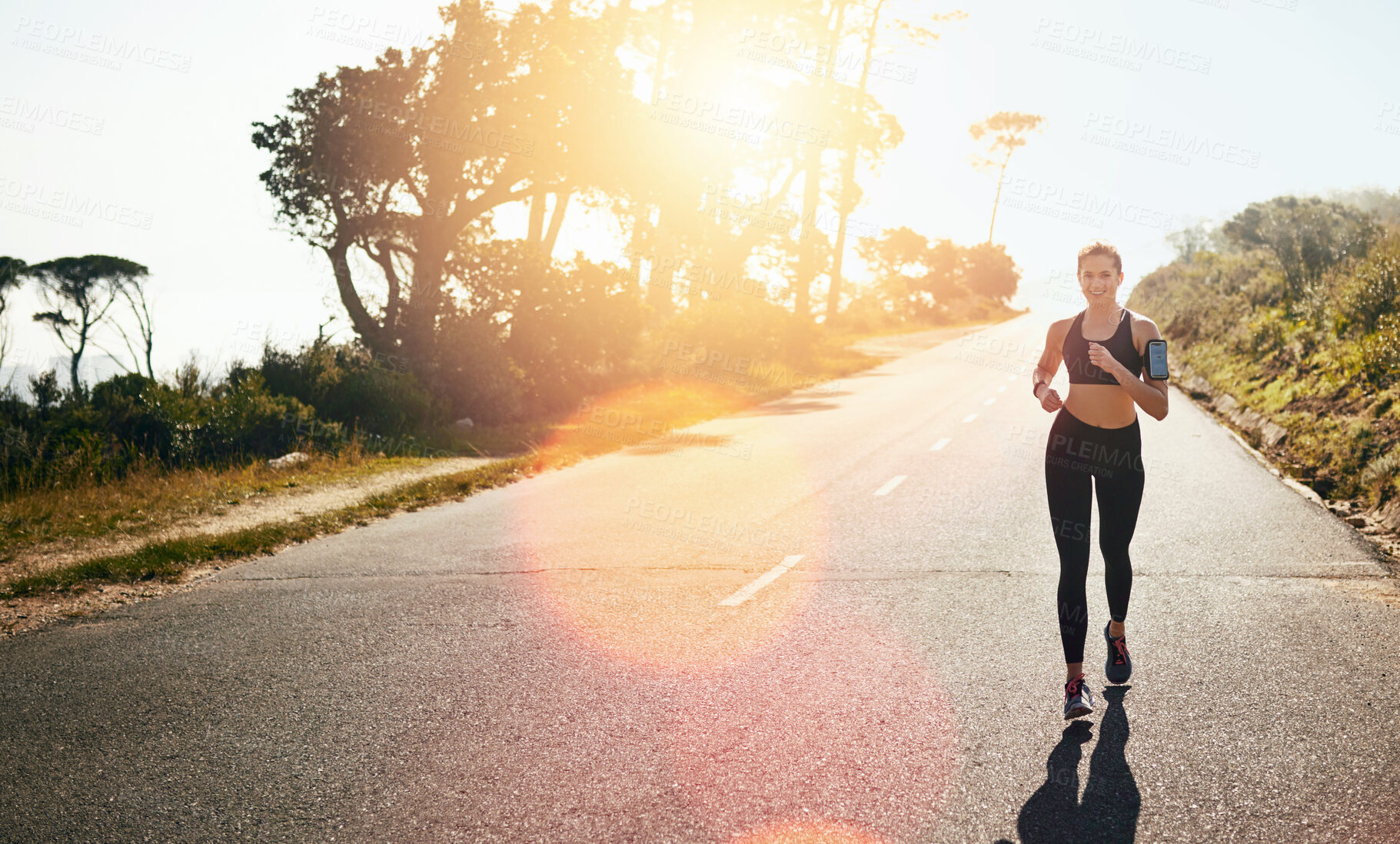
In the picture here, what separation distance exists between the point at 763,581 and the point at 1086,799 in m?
3.43

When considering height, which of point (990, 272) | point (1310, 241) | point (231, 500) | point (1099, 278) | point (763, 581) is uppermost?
point (990, 272)

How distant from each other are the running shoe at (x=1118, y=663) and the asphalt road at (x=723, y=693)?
0.39 ft

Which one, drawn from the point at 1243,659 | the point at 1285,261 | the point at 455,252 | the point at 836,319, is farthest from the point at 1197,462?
the point at 836,319

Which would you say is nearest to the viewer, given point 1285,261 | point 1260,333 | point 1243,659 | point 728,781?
point 728,781

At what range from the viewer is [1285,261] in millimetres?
22219

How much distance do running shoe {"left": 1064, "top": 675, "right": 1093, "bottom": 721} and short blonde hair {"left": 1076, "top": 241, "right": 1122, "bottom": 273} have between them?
185cm

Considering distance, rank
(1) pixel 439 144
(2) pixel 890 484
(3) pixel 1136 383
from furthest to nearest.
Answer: (1) pixel 439 144
(2) pixel 890 484
(3) pixel 1136 383

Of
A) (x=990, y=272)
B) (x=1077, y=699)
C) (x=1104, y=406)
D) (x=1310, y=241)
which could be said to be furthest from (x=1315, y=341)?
(x=990, y=272)

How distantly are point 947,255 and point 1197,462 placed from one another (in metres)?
60.4

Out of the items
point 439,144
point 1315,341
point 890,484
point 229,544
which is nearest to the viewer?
point 229,544

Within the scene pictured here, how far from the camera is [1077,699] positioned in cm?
415

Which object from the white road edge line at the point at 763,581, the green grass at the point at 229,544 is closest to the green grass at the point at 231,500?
the green grass at the point at 229,544

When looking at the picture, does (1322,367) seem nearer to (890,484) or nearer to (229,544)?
(890,484)

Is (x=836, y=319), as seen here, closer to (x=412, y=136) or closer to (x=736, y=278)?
(x=736, y=278)
